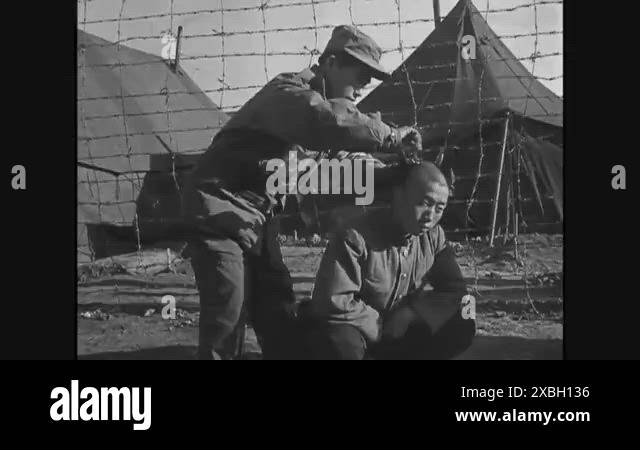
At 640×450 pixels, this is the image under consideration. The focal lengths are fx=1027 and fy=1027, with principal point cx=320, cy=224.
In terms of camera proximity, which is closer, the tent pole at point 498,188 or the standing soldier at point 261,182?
the standing soldier at point 261,182

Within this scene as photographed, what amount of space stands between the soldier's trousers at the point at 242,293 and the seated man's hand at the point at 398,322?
0.98ft

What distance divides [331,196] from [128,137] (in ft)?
2.40

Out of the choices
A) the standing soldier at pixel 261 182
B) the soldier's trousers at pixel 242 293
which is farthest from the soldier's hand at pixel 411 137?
the soldier's trousers at pixel 242 293

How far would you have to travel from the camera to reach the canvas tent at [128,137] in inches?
132

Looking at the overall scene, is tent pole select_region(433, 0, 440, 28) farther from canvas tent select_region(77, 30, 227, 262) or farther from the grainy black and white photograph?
canvas tent select_region(77, 30, 227, 262)

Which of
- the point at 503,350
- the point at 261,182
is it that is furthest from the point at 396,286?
the point at 261,182

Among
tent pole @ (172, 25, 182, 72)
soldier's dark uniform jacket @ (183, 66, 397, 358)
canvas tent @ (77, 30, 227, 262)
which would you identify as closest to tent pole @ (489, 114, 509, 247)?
soldier's dark uniform jacket @ (183, 66, 397, 358)

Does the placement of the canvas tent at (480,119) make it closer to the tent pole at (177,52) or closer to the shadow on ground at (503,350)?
the shadow on ground at (503,350)

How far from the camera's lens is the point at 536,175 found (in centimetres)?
329

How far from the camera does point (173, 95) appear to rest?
3418 mm

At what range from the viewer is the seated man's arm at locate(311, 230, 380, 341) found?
10.5 ft

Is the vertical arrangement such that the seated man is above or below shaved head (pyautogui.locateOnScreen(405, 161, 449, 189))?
below

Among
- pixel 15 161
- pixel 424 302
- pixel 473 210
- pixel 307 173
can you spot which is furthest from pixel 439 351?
pixel 15 161
